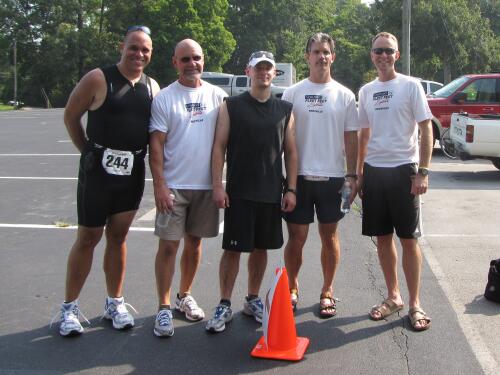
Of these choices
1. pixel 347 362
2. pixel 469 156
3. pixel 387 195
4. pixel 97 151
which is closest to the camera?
pixel 347 362

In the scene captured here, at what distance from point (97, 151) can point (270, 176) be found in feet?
3.83

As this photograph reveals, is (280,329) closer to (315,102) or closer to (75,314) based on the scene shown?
(75,314)

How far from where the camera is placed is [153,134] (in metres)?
3.97

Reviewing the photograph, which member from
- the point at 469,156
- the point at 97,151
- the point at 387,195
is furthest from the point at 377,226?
the point at 469,156

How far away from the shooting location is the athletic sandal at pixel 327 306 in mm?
4375

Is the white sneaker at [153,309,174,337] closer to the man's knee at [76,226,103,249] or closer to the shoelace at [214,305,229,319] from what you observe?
the shoelace at [214,305,229,319]

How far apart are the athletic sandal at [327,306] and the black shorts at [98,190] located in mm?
1644

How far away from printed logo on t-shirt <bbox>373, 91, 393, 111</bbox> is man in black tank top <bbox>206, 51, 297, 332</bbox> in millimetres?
622

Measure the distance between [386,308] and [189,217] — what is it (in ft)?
5.25

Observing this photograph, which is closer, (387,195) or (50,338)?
(50,338)

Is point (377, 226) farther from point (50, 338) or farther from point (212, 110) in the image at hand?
point (50, 338)

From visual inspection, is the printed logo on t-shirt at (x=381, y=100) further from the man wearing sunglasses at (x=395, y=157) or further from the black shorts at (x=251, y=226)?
the black shorts at (x=251, y=226)

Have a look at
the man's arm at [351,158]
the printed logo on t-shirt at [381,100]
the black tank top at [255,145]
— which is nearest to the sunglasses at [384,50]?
the printed logo on t-shirt at [381,100]

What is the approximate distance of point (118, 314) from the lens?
418 cm
